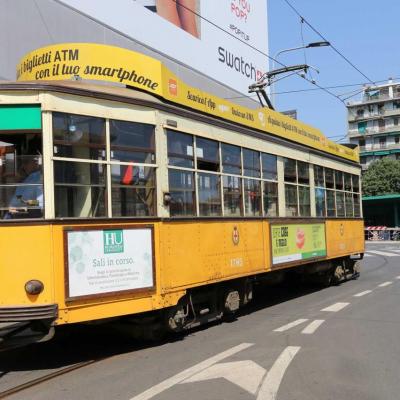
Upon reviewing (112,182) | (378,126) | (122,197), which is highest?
(378,126)

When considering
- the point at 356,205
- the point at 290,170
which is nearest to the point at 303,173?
the point at 290,170

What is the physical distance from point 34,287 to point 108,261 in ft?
2.87

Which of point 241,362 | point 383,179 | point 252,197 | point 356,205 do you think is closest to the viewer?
point 241,362

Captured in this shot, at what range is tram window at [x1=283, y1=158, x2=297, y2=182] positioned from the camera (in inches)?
403

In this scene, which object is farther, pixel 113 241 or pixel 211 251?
pixel 211 251

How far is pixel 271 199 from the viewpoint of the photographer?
31.3ft

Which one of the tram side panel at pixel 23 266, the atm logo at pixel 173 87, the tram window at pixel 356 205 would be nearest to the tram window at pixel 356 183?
the tram window at pixel 356 205

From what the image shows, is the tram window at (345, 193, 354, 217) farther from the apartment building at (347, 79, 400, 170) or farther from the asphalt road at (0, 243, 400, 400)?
the apartment building at (347, 79, 400, 170)

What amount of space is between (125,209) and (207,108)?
2366mm

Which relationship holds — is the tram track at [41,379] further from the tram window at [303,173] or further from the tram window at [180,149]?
the tram window at [303,173]

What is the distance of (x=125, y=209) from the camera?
6.38 metres

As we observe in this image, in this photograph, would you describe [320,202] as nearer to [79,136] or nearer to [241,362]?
[241,362]

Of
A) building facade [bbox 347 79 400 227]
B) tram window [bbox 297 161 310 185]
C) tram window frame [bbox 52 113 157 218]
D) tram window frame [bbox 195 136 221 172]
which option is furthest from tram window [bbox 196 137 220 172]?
building facade [bbox 347 79 400 227]

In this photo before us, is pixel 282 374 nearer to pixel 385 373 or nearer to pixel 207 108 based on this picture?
pixel 385 373
